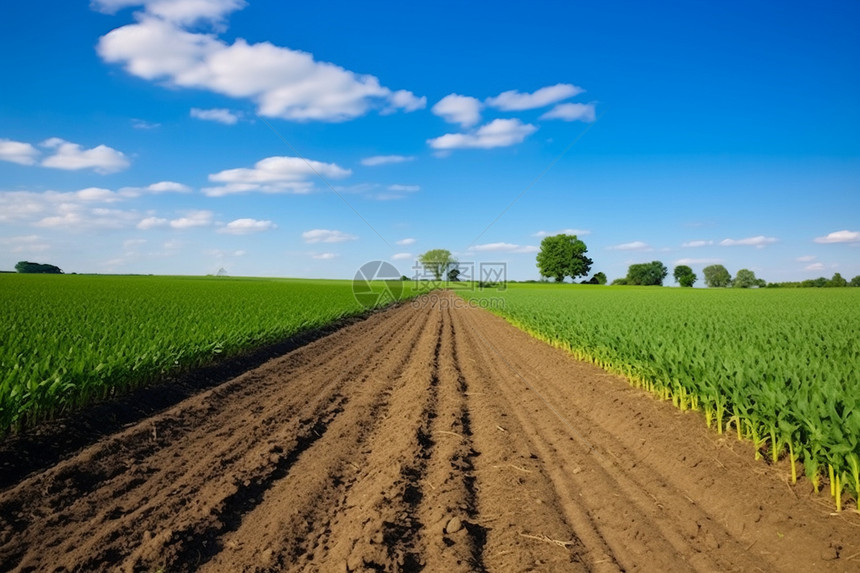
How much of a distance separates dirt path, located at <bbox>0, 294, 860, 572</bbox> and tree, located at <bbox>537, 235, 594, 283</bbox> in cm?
10315

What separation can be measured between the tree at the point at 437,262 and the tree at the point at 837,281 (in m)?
83.2

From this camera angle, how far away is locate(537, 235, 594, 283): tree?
355ft

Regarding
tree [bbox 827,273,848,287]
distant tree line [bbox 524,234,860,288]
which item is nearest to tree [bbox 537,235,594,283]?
distant tree line [bbox 524,234,860,288]

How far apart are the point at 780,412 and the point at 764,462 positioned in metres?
0.81

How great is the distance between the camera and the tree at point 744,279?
5058 inches

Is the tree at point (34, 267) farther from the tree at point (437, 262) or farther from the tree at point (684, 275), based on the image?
the tree at point (684, 275)

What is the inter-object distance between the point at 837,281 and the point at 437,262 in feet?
310

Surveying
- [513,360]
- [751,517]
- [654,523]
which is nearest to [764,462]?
[751,517]

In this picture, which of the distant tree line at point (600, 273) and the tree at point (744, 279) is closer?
the distant tree line at point (600, 273)

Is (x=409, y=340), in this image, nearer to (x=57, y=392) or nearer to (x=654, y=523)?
(x=57, y=392)

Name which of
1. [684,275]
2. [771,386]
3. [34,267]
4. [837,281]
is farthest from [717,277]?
[34,267]

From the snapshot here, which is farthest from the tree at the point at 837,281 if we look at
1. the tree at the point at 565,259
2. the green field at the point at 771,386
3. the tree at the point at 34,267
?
the tree at the point at 34,267

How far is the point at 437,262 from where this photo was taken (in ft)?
486

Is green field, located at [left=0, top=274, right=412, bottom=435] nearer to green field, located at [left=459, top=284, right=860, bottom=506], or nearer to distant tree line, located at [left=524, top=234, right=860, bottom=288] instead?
green field, located at [left=459, top=284, right=860, bottom=506]
